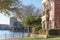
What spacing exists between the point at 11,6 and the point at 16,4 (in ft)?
1.23

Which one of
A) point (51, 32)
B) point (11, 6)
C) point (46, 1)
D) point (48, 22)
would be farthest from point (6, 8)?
point (46, 1)

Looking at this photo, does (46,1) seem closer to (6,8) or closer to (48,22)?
(48,22)

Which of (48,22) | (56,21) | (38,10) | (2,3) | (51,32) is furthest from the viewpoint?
(38,10)

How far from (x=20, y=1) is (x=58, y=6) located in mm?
31231

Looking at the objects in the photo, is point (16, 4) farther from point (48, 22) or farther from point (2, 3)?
point (48, 22)

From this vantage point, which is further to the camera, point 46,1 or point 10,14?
point 46,1

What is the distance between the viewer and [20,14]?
47.5 ft

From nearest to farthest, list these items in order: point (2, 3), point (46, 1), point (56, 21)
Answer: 1. point (2, 3)
2. point (56, 21)
3. point (46, 1)

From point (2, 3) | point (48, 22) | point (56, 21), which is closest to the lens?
point (2, 3)

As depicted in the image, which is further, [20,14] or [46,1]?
[46,1]

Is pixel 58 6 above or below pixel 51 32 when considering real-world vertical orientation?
above

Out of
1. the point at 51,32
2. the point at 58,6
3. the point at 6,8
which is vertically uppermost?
the point at 58,6

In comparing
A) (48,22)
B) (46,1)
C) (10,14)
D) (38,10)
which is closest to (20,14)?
(10,14)

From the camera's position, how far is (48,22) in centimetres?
5084
